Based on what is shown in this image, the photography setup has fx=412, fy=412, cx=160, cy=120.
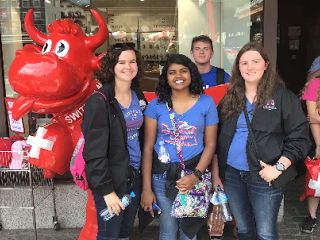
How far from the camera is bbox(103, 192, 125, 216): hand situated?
2521 millimetres

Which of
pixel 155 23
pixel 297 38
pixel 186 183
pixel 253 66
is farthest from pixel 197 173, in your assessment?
pixel 297 38

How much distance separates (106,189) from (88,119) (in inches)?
17.3

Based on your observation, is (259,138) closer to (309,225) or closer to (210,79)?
(210,79)

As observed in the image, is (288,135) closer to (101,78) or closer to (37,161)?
(101,78)

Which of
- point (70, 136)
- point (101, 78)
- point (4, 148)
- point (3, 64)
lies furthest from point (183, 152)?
point (3, 64)

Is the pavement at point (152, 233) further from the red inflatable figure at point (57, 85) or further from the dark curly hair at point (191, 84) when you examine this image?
the dark curly hair at point (191, 84)

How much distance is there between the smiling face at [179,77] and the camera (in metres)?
2.69

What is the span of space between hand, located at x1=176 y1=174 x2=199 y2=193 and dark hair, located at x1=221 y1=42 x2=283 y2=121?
445 millimetres

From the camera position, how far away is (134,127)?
2.68 meters

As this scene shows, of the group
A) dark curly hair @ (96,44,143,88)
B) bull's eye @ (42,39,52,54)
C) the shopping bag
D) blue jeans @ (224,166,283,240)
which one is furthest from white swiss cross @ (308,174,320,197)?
bull's eye @ (42,39,52,54)

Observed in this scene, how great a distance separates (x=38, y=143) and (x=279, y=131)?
1754 mm

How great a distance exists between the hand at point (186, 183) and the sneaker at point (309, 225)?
188 cm

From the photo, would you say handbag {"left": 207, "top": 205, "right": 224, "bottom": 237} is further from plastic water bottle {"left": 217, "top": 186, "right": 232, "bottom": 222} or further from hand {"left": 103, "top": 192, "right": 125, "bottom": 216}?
hand {"left": 103, "top": 192, "right": 125, "bottom": 216}

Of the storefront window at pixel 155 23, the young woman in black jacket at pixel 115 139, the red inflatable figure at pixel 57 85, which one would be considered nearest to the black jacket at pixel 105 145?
the young woman in black jacket at pixel 115 139
